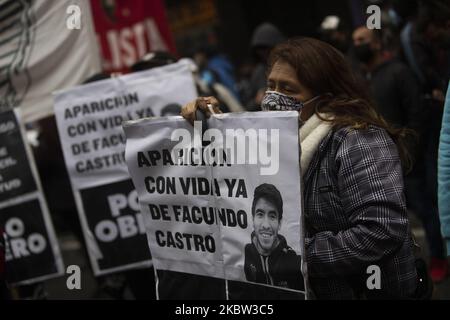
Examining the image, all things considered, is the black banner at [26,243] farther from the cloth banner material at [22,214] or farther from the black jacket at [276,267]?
the black jacket at [276,267]

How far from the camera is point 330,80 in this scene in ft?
9.29

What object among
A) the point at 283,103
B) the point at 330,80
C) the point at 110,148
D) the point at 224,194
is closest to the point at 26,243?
the point at 110,148

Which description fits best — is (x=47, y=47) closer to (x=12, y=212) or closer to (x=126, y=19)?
(x=12, y=212)

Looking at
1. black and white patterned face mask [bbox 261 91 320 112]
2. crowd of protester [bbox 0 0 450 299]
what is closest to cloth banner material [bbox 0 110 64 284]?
crowd of protester [bbox 0 0 450 299]

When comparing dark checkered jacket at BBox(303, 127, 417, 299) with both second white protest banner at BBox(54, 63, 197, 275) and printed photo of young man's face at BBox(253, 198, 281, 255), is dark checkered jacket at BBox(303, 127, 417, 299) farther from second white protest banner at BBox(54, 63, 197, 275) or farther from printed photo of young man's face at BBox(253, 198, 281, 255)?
second white protest banner at BBox(54, 63, 197, 275)

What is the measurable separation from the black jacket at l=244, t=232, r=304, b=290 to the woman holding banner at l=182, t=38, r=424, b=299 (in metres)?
0.13

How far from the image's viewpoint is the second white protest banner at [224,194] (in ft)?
8.36

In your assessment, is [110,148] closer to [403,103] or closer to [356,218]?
[403,103]

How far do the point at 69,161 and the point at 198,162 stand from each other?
2.15m

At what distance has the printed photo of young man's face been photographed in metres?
2.59

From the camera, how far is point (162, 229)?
120 inches

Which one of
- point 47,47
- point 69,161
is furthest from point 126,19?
point 69,161

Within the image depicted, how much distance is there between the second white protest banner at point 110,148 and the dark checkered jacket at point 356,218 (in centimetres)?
206

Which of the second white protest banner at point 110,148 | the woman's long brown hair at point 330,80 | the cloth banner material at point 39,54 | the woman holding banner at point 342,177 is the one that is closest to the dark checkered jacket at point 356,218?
the woman holding banner at point 342,177
